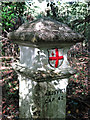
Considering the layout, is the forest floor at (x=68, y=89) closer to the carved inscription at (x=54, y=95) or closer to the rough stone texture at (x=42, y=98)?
the rough stone texture at (x=42, y=98)

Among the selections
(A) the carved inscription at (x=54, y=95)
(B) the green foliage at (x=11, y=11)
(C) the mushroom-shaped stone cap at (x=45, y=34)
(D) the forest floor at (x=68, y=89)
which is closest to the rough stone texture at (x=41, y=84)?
(A) the carved inscription at (x=54, y=95)

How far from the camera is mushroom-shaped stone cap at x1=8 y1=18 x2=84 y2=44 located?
2332 mm

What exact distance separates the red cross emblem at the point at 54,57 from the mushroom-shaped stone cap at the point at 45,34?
191 mm

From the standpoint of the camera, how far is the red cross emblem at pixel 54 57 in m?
2.56

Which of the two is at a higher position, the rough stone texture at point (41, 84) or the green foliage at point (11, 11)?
the green foliage at point (11, 11)

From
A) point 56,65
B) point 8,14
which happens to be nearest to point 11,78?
point 8,14

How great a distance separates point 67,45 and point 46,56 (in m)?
0.42

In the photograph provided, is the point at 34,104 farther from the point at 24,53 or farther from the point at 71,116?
the point at 71,116

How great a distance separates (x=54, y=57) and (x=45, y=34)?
426 millimetres

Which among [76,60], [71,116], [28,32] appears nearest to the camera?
[28,32]

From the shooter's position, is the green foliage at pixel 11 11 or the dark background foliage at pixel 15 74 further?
the green foliage at pixel 11 11

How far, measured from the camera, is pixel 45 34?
236 centimetres

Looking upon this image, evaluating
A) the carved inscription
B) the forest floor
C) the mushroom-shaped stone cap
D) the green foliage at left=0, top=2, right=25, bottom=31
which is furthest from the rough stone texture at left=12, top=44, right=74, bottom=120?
the green foliage at left=0, top=2, right=25, bottom=31

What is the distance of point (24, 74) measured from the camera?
2686 millimetres
